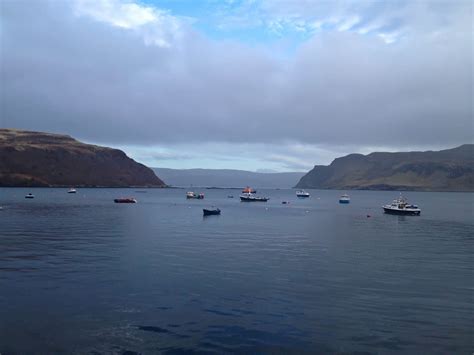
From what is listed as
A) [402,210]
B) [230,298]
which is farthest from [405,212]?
[230,298]

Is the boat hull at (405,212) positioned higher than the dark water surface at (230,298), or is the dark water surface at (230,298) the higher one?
the boat hull at (405,212)

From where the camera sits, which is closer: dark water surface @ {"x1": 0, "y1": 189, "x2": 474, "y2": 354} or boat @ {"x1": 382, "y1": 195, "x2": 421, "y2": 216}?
dark water surface @ {"x1": 0, "y1": 189, "x2": 474, "y2": 354}

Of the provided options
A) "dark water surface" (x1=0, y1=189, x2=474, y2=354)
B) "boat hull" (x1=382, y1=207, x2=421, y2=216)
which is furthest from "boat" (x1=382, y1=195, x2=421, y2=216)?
"dark water surface" (x1=0, y1=189, x2=474, y2=354)

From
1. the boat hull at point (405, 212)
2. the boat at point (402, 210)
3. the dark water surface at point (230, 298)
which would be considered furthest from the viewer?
the boat at point (402, 210)

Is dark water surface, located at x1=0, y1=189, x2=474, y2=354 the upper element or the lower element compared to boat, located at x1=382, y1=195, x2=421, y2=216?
lower

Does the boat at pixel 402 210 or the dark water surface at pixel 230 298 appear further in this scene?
the boat at pixel 402 210

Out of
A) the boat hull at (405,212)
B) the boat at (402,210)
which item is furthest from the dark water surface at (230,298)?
the boat at (402,210)

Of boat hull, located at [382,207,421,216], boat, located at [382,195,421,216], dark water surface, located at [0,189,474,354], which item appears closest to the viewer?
dark water surface, located at [0,189,474,354]

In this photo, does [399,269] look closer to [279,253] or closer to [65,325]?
[279,253]

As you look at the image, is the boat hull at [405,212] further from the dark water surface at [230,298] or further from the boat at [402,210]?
the dark water surface at [230,298]

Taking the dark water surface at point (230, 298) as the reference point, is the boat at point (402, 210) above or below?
above

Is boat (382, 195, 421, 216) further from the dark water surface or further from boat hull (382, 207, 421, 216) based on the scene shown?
the dark water surface

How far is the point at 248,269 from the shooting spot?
34.3 metres

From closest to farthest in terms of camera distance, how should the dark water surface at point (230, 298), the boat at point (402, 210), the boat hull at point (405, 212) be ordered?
the dark water surface at point (230, 298) < the boat hull at point (405, 212) < the boat at point (402, 210)
